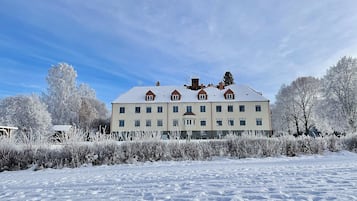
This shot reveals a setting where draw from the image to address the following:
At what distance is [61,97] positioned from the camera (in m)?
38.6

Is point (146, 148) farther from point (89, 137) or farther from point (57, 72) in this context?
point (57, 72)

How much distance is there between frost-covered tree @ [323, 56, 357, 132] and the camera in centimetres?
2459

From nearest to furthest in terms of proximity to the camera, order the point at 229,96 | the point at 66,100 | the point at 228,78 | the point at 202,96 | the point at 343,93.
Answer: the point at 343,93 < the point at 229,96 < the point at 202,96 < the point at 66,100 < the point at 228,78

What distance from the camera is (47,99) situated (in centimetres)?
3894

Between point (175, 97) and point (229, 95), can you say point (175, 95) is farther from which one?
point (229, 95)

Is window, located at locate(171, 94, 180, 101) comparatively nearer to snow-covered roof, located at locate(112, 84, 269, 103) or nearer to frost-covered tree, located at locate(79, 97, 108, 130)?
snow-covered roof, located at locate(112, 84, 269, 103)

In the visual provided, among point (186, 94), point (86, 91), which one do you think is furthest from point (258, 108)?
point (86, 91)

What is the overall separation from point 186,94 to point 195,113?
11.6ft

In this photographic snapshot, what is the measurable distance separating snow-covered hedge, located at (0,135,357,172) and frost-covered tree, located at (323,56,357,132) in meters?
14.2

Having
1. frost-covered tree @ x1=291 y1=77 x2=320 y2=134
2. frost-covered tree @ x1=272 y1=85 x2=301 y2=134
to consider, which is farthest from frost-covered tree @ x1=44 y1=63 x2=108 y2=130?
frost-covered tree @ x1=291 y1=77 x2=320 y2=134

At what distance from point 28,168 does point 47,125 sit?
71.3 ft

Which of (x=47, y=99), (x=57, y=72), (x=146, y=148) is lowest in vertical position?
(x=146, y=148)

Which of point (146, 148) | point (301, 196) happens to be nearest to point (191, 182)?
point (301, 196)

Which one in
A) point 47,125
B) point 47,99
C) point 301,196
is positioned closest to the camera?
point 301,196
